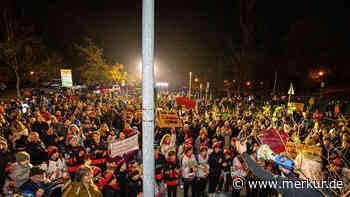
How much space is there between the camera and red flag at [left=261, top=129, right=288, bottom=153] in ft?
19.0

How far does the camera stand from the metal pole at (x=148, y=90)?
7.15 feet

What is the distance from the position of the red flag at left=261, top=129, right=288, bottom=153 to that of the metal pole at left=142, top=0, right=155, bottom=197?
477cm

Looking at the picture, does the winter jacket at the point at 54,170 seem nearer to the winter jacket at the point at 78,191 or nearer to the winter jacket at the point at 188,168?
the winter jacket at the point at 78,191

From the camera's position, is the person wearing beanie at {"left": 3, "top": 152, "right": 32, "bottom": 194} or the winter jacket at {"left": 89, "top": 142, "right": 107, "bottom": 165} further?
the winter jacket at {"left": 89, "top": 142, "right": 107, "bottom": 165}

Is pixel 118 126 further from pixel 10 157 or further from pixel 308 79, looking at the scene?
pixel 308 79

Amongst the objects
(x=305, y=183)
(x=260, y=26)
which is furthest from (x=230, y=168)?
(x=260, y=26)

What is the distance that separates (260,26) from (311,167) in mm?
32740

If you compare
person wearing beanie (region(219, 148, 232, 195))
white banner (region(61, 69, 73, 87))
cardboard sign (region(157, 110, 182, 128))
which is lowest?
person wearing beanie (region(219, 148, 232, 195))

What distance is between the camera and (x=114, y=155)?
16.1 ft

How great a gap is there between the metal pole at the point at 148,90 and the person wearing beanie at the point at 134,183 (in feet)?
6.20

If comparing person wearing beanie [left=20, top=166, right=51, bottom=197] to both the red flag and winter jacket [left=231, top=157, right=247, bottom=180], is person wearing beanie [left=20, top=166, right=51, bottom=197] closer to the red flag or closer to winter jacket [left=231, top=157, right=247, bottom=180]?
winter jacket [left=231, top=157, right=247, bottom=180]

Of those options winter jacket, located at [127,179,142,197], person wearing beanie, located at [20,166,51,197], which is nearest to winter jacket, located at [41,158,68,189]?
person wearing beanie, located at [20,166,51,197]

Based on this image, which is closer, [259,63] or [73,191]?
[73,191]

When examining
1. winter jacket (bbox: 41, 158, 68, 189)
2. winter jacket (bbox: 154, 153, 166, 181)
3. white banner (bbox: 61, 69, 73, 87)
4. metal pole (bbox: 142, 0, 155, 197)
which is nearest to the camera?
metal pole (bbox: 142, 0, 155, 197)
